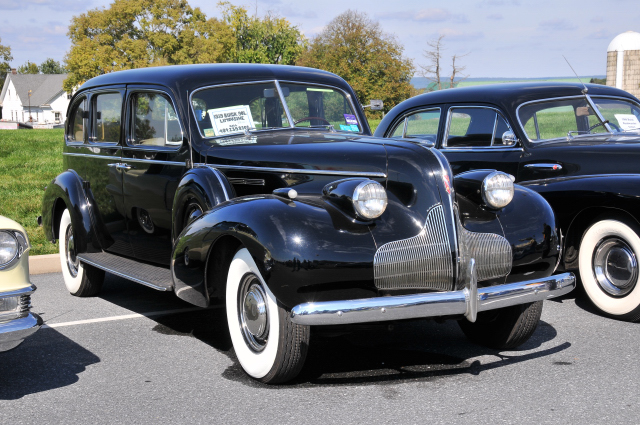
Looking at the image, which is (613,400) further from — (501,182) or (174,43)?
(174,43)

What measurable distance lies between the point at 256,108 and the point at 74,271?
255cm

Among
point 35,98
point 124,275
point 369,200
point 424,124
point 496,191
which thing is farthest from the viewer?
point 35,98

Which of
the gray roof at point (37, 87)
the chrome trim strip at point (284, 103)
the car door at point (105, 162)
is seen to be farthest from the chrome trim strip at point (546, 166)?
the gray roof at point (37, 87)

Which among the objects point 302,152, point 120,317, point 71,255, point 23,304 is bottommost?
point 120,317

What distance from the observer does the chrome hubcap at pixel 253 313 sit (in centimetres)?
402

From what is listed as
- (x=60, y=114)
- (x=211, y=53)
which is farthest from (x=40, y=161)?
(x=60, y=114)

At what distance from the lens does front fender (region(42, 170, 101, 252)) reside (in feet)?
20.3

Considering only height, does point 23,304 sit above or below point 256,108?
below

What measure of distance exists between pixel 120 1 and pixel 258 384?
56.4m

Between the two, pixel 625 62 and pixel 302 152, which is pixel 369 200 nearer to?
pixel 302 152

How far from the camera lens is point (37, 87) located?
110125mm

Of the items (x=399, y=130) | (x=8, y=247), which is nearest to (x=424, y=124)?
(x=399, y=130)

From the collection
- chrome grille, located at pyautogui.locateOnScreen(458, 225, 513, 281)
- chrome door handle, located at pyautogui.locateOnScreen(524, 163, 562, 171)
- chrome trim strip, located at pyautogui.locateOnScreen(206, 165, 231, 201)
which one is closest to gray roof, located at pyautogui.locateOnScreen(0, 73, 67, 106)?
chrome door handle, located at pyautogui.locateOnScreen(524, 163, 562, 171)

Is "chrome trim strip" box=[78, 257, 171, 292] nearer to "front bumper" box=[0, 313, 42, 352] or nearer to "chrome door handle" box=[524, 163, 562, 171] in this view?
"front bumper" box=[0, 313, 42, 352]
